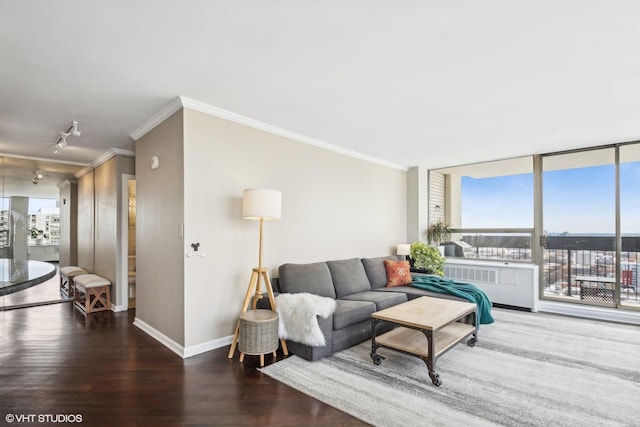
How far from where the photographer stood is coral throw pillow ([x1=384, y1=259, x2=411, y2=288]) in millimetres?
4941

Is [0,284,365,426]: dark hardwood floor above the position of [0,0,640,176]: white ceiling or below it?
below

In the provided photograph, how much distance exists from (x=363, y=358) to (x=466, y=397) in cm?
101

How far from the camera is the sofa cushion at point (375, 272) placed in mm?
4898

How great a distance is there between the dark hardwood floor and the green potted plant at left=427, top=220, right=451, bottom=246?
4.53 metres

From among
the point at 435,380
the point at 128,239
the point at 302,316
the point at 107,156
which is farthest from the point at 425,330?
the point at 107,156

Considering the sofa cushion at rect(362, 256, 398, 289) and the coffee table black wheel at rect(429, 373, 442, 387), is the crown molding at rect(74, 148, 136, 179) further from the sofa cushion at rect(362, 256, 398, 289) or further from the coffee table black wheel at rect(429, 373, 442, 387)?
the coffee table black wheel at rect(429, 373, 442, 387)

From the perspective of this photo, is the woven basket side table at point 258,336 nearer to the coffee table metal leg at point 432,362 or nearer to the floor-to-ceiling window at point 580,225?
the coffee table metal leg at point 432,362

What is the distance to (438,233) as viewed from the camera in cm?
661

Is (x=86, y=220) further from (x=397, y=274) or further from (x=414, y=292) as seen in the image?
(x=414, y=292)

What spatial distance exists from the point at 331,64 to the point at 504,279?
15.7 feet

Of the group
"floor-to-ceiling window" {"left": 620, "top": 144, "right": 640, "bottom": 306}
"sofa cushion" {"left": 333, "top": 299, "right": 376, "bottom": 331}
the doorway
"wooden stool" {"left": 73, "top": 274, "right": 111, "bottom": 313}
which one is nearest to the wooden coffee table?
"sofa cushion" {"left": 333, "top": 299, "right": 376, "bottom": 331}

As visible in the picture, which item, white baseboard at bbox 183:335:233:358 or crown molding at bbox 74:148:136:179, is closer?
white baseboard at bbox 183:335:233:358

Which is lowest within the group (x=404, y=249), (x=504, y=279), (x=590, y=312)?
(x=590, y=312)

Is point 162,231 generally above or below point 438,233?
above
